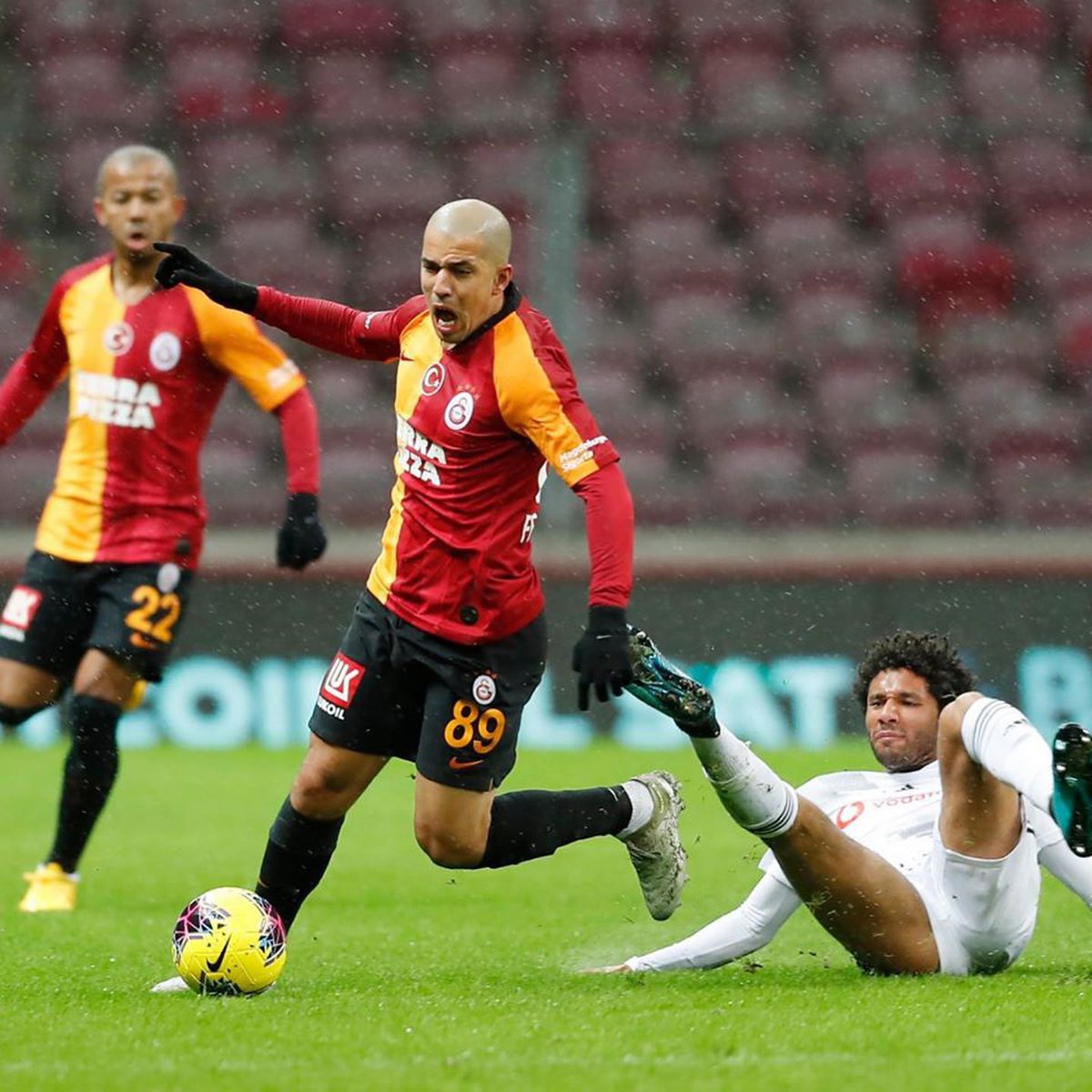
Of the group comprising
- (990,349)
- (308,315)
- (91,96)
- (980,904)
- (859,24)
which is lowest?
(980,904)

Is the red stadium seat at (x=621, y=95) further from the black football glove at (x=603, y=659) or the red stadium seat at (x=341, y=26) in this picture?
the black football glove at (x=603, y=659)

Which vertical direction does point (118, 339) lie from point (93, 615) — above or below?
above

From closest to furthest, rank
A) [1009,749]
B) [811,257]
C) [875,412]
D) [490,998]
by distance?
1. [1009,749]
2. [490,998]
3. [875,412]
4. [811,257]

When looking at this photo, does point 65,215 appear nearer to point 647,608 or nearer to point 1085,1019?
point 647,608

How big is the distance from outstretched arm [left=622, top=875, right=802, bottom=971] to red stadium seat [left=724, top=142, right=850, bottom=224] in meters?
10.1

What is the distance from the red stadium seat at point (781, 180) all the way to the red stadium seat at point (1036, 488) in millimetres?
2602

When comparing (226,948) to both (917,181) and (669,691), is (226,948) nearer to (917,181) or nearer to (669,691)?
(669,691)

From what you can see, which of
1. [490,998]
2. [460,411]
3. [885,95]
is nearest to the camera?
[490,998]

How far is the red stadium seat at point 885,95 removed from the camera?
49.8 feet

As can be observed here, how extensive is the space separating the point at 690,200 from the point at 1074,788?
1104cm

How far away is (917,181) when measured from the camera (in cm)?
1495

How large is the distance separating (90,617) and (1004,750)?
135 inches

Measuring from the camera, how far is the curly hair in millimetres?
5406

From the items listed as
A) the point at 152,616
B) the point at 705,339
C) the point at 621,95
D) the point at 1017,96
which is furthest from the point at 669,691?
the point at 1017,96
